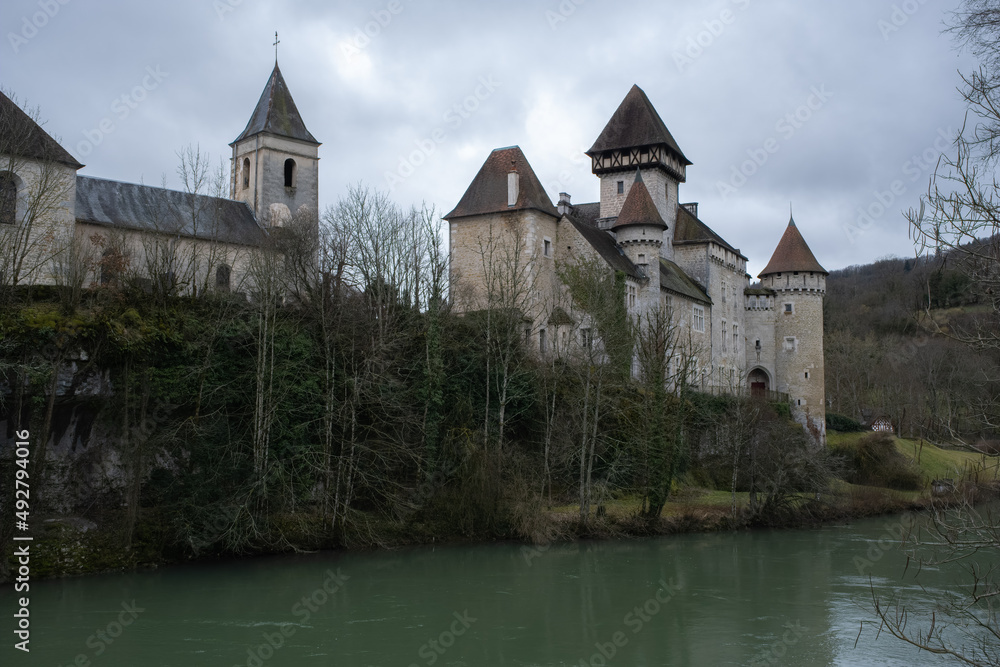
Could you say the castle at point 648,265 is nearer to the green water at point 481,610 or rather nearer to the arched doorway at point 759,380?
the arched doorway at point 759,380

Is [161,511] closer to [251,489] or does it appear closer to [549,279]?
[251,489]

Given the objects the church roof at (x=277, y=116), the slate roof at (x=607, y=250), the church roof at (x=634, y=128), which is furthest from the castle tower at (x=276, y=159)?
the church roof at (x=634, y=128)

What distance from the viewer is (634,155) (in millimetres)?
39125

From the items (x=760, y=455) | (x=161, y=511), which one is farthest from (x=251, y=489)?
(x=760, y=455)

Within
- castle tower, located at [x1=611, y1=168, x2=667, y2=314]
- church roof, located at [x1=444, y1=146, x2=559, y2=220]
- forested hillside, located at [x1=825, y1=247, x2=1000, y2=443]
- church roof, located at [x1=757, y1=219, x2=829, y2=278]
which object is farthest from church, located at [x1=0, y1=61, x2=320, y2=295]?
forested hillside, located at [x1=825, y1=247, x2=1000, y2=443]

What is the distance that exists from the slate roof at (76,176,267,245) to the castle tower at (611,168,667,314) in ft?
46.8

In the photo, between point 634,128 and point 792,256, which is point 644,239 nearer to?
point 634,128

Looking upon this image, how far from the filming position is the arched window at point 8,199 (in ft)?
69.8

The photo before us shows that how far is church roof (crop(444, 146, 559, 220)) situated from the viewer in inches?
1287

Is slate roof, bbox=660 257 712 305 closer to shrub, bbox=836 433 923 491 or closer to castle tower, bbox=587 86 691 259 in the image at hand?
castle tower, bbox=587 86 691 259

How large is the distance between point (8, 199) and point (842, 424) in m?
36.2

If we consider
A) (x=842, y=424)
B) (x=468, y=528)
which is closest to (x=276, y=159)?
(x=468, y=528)

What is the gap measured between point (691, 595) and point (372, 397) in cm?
947

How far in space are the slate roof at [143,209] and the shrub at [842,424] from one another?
92.6 ft
